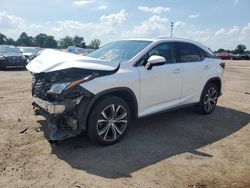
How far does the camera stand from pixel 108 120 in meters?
4.86

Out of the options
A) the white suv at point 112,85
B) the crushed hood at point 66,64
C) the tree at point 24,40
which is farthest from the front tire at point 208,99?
the tree at point 24,40

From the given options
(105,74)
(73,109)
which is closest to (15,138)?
(73,109)

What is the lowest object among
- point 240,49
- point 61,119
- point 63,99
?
point 61,119

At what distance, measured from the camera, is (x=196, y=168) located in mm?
4285

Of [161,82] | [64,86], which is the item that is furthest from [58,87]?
[161,82]

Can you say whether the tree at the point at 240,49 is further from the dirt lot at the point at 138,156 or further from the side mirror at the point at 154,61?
the side mirror at the point at 154,61

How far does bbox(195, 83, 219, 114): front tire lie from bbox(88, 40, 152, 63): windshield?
2172mm

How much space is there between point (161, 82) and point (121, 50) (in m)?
1.02

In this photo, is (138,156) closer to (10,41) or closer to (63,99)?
(63,99)

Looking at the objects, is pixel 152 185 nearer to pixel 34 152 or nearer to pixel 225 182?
pixel 225 182

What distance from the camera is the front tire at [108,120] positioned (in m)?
4.64

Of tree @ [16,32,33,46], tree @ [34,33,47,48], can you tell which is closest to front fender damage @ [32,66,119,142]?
tree @ [16,32,33,46]

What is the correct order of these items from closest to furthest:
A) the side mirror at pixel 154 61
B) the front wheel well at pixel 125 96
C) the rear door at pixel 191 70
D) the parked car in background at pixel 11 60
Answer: the front wheel well at pixel 125 96 → the side mirror at pixel 154 61 → the rear door at pixel 191 70 → the parked car in background at pixel 11 60

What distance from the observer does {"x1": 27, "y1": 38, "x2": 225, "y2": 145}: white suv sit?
177 inches
